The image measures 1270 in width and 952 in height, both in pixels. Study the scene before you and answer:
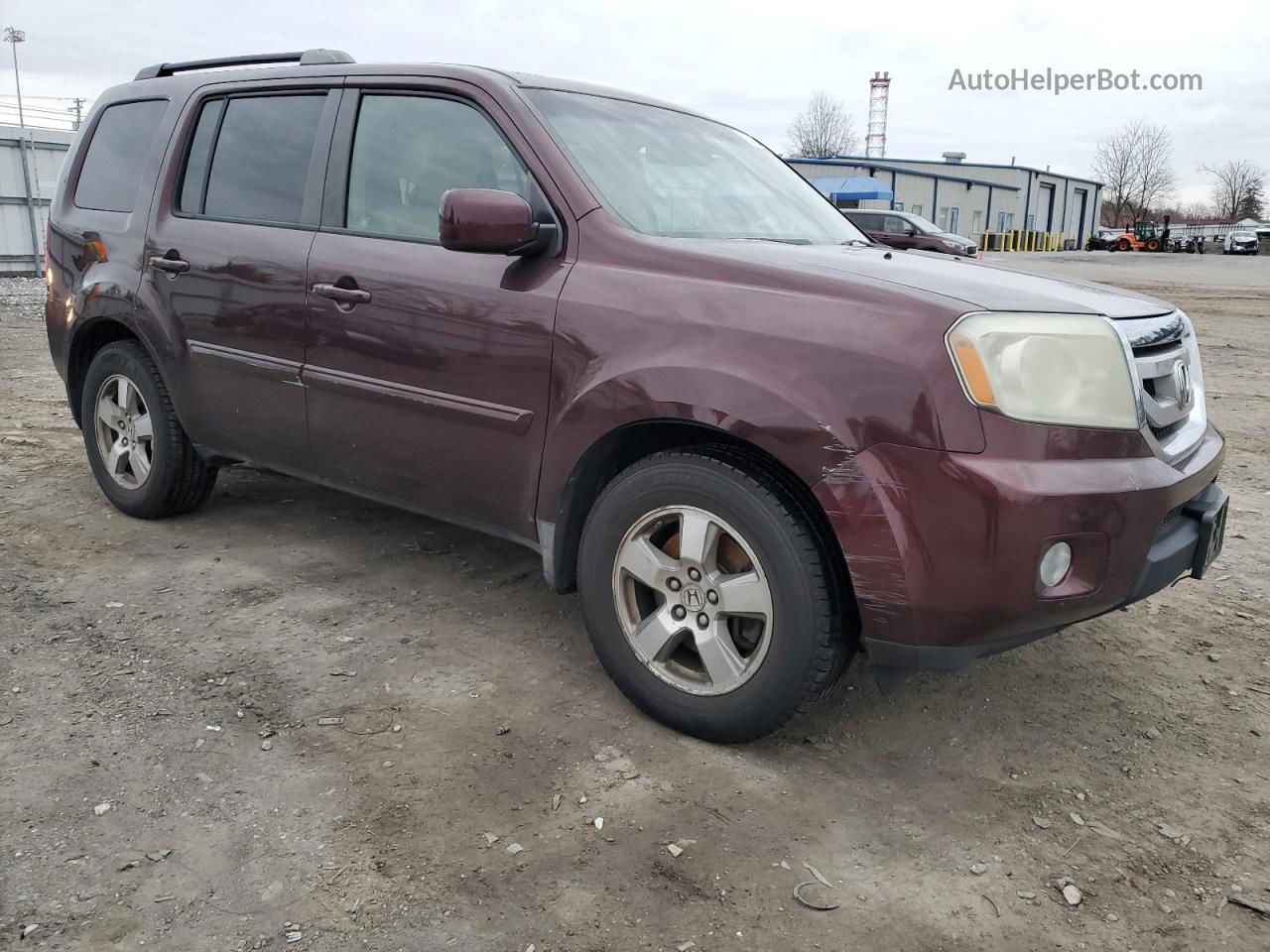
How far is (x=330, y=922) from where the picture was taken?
207 cm

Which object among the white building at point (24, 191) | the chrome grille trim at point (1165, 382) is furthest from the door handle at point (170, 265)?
the white building at point (24, 191)

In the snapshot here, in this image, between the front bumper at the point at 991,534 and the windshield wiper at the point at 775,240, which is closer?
the front bumper at the point at 991,534

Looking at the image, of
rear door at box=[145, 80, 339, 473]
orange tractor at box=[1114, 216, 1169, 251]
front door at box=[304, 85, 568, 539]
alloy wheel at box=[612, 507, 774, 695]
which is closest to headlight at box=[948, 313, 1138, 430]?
alloy wheel at box=[612, 507, 774, 695]

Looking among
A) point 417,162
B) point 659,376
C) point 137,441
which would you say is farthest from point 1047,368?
point 137,441

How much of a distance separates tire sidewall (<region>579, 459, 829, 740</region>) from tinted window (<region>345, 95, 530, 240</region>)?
105cm

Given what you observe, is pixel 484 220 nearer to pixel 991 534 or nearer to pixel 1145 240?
pixel 991 534

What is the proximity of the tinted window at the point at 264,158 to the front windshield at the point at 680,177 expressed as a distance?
3.22ft

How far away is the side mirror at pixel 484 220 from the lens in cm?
285

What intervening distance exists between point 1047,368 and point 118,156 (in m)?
3.95

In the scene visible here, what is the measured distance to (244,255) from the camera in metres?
3.73

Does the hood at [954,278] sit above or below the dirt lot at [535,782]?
above

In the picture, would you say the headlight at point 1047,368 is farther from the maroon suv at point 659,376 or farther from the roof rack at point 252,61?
the roof rack at point 252,61

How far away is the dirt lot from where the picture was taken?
2127 mm

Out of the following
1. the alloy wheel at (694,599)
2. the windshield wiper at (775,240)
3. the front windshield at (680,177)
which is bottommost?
the alloy wheel at (694,599)
